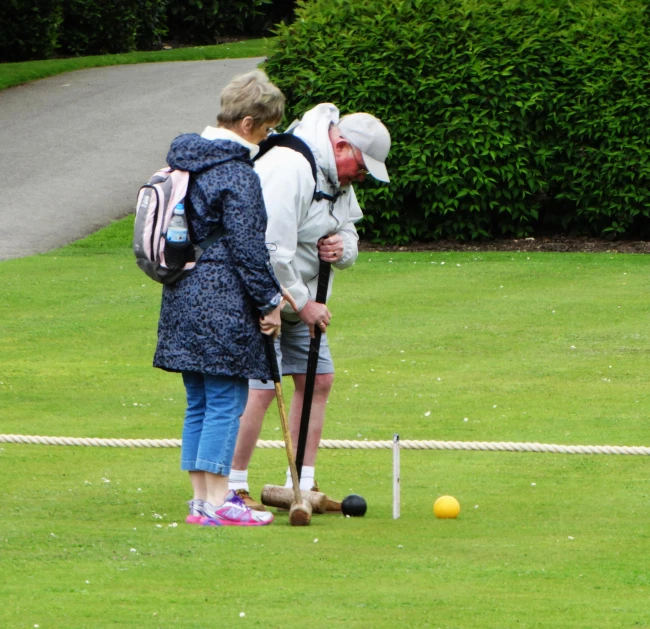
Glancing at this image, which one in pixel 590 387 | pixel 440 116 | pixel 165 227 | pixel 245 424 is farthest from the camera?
pixel 440 116

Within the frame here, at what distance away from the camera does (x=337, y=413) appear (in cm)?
878

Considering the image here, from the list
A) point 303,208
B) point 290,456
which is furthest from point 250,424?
point 303,208

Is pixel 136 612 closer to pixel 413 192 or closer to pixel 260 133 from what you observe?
pixel 260 133

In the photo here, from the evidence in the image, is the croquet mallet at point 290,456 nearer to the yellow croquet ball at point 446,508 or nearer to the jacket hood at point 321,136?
the yellow croquet ball at point 446,508

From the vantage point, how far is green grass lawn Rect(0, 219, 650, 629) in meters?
4.75

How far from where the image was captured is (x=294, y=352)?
20.6 feet

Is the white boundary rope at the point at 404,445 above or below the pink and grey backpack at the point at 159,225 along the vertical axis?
below

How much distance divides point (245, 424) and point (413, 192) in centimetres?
1072

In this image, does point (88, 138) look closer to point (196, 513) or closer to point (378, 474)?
point (378, 474)

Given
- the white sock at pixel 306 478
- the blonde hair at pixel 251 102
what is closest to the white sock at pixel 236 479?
the white sock at pixel 306 478

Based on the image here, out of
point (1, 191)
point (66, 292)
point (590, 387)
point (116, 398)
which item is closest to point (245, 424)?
point (116, 398)

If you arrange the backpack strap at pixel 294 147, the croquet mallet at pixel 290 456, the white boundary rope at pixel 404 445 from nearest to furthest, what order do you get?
the croquet mallet at pixel 290 456 < the backpack strap at pixel 294 147 < the white boundary rope at pixel 404 445

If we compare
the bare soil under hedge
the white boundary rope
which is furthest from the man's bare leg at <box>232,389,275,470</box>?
the bare soil under hedge

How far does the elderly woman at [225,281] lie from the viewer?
18.0ft
